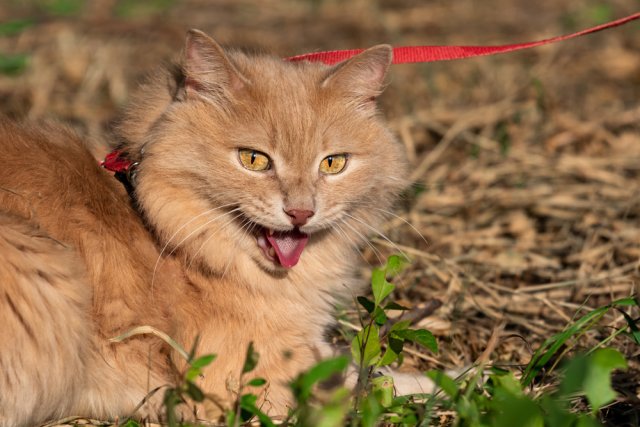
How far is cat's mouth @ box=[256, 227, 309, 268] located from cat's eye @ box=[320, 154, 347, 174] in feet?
0.73

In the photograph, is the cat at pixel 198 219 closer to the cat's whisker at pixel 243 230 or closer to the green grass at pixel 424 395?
the cat's whisker at pixel 243 230

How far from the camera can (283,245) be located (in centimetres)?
242

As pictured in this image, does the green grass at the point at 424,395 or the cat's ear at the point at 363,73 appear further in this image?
the cat's ear at the point at 363,73

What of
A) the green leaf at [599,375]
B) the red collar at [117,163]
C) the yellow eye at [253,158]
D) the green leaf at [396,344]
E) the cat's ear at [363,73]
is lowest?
the green leaf at [396,344]

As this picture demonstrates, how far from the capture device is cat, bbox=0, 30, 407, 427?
221 cm

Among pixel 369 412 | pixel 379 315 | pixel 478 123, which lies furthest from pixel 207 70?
pixel 478 123

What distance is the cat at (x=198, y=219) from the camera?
7.24 ft

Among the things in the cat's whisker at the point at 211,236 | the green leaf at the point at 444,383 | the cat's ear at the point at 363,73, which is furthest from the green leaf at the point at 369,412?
the cat's ear at the point at 363,73

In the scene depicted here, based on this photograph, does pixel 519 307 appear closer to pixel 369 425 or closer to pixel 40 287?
pixel 369 425

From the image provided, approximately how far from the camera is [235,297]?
7.84 ft

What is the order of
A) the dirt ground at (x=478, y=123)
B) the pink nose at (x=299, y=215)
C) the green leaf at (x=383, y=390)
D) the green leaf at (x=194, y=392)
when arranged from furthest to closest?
1. the dirt ground at (x=478, y=123)
2. the pink nose at (x=299, y=215)
3. the green leaf at (x=383, y=390)
4. the green leaf at (x=194, y=392)

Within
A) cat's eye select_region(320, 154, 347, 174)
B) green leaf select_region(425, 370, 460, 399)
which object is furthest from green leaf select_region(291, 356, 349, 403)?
cat's eye select_region(320, 154, 347, 174)

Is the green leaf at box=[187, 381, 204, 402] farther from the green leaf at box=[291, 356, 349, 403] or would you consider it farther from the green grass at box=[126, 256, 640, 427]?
the green leaf at box=[291, 356, 349, 403]

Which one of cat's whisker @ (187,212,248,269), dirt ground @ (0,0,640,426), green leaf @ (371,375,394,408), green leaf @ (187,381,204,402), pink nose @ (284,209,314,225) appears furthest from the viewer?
dirt ground @ (0,0,640,426)
